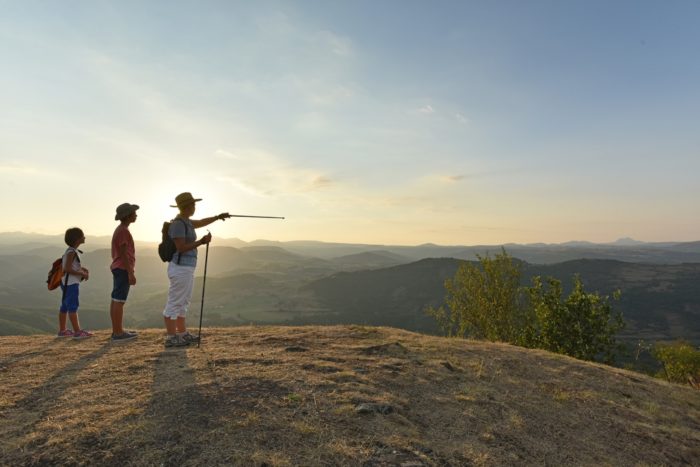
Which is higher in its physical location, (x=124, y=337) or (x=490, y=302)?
(x=124, y=337)

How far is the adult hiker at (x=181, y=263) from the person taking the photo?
931 cm

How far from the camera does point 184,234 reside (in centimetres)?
936

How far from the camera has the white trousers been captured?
9.34 metres

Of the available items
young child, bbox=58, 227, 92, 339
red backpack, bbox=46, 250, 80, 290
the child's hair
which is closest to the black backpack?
young child, bbox=58, 227, 92, 339

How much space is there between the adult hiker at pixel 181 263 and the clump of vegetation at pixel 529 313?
1743 cm

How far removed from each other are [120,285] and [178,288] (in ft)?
7.81

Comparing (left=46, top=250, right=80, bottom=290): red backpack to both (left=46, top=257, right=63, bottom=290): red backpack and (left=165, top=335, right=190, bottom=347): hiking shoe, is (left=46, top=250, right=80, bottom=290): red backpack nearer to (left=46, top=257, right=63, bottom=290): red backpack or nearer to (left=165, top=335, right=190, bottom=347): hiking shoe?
(left=46, top=257, right=63, bottom=290): red backpack

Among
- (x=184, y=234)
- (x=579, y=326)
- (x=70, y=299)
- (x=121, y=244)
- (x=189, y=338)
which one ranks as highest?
(x=184, y=234)

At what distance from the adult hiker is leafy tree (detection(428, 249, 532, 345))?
65.5ft

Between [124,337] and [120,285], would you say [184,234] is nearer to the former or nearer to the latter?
[120,285]

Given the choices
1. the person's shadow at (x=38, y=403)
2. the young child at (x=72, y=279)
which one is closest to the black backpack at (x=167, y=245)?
the person's shadow at (x=38, y=403)

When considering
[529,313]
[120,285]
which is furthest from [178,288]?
[529,313]

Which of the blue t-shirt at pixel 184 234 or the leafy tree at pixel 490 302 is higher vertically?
the blue t-shirt at pixel 184 234

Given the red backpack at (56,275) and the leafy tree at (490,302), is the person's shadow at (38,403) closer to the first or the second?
the red backpack at (56,275)
